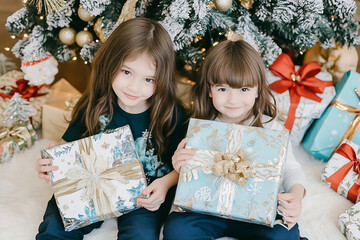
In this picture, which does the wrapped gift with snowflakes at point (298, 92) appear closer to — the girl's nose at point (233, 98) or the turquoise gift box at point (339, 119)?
the turquoise gift box at point (339, 119)

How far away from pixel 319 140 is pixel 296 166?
1.08ft

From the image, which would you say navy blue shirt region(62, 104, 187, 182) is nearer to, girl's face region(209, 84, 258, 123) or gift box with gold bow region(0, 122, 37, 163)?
girl's face region(209, 84, 258, 123)

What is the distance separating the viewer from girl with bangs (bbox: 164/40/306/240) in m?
1.05

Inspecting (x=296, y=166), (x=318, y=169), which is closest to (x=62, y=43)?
(x=296, y=166)

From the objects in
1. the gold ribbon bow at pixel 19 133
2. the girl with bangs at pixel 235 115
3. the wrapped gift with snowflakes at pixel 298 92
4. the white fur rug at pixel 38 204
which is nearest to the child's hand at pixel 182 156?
the girl with bangs at pixel 235 115

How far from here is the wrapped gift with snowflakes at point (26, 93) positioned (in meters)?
1.65

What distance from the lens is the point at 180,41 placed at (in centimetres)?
128

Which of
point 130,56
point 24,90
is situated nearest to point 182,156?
point 130,56

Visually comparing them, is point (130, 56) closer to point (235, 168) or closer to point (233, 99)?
point (233, 99)

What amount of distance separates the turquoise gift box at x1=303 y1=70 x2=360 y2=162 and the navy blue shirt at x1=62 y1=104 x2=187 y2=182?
595 millimetres

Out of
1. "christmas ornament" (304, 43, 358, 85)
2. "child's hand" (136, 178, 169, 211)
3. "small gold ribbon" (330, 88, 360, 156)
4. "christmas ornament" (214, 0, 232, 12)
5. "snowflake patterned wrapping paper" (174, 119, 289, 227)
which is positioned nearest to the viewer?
"snowflake patterned wrapping paper" (174, 119, 289, 227)

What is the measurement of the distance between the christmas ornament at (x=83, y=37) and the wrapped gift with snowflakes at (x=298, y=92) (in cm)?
77

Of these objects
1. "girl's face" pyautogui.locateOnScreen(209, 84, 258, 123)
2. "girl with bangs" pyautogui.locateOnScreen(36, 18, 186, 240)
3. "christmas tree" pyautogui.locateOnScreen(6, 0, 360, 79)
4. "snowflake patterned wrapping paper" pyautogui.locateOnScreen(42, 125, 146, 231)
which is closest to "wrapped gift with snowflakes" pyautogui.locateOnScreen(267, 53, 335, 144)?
"christmas tree" pyautogui.locateOnScreen(6, 0, 360, 79)

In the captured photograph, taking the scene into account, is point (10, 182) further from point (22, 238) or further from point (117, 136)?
point (117, 136)
